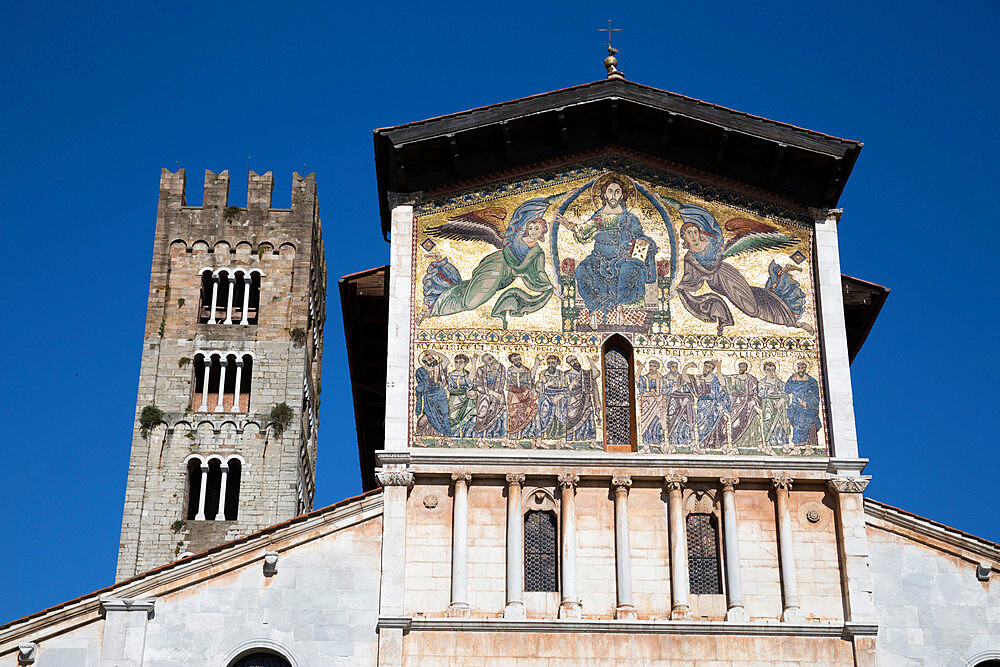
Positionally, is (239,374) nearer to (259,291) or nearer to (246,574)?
(259,291)

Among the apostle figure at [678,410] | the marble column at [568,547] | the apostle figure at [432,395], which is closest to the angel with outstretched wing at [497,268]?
the apostle figure at [432,395]

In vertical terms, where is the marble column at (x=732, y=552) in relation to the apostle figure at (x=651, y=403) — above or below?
below

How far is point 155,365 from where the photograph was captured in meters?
55.3

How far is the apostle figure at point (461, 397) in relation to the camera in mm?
23734

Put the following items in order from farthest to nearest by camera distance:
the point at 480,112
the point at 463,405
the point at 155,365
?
the point at 155,365 < the point at 480,112 < the point at 463,405

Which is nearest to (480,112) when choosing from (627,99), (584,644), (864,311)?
(627,99)

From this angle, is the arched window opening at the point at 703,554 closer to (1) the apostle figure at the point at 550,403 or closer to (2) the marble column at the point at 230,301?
(1) the apostle figure at the point at 550,403

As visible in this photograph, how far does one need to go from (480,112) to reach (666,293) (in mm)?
4238

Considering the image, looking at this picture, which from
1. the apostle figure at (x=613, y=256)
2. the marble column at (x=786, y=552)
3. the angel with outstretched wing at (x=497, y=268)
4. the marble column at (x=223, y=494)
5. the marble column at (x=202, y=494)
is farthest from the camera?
the marble column at (x=202, y=494)

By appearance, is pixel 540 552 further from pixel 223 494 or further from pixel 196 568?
pixel 223 494

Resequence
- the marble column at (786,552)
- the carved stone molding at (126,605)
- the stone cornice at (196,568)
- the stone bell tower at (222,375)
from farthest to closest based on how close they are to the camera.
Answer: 1. the stone bell tower at (222,375)
2. the marble column at (786,552)
3. the carved stone molding at (126,605)
4. the stone cornice at (196,568)

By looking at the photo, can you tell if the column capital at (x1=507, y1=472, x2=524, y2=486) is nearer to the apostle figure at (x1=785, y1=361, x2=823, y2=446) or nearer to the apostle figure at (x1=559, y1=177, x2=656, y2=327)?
the apostle figure at (x1=559, y1=177, x2=656, y2=327)

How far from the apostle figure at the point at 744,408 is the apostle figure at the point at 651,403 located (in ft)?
3.47

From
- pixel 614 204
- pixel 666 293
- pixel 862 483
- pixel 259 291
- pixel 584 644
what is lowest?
pixel 584 644
